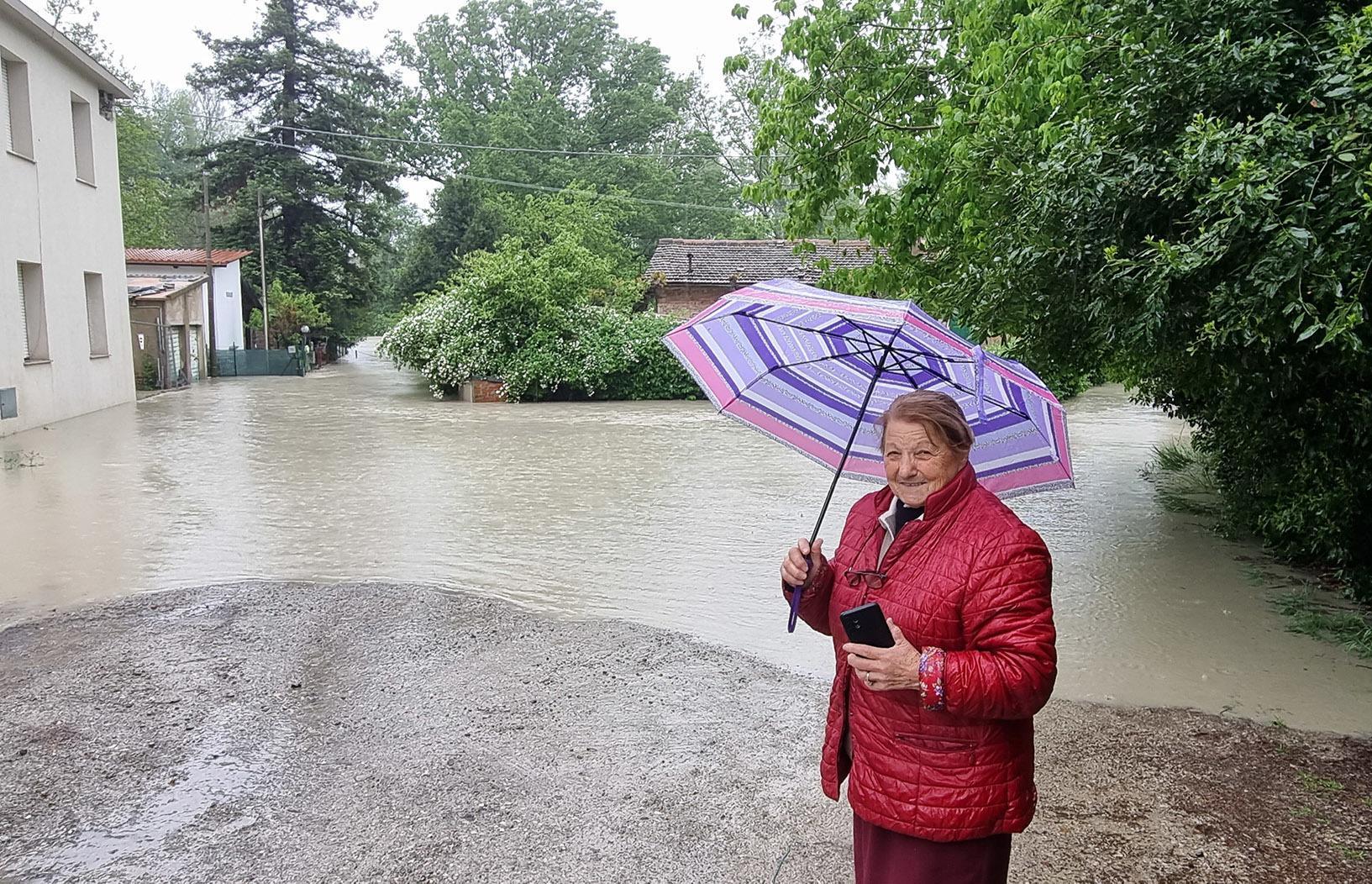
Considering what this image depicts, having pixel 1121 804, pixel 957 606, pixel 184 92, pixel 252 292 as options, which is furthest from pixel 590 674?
pixel 184 92

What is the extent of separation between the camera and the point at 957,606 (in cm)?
216

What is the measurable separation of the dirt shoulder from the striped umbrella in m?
1.32

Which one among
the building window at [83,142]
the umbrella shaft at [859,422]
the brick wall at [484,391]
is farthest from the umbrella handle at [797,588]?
the brick wall at [484,391]

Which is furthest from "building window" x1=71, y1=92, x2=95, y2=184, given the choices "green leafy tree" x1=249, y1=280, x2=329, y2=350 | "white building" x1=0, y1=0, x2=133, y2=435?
"green leafy tree" x1=249, y1=280, x2=329, y2=350

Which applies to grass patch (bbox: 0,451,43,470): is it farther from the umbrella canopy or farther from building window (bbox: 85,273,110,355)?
the umbrella canopy

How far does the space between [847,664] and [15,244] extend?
1866 centimetres

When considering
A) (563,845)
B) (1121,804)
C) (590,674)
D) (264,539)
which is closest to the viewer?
(563,845)

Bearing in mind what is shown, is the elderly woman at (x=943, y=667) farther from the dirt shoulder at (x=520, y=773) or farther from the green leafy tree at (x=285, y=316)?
the green leafy tree at (x=285, y=316)

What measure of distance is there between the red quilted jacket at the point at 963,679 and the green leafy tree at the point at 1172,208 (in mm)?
1925

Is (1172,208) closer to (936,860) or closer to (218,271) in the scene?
(936,860)

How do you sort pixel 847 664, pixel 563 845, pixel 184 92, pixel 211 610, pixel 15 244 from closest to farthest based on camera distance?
1. pixel 847 664
2. pixel 563 845
3. pixel 211 610
4. pixel 15 244
5. pixel 184 92

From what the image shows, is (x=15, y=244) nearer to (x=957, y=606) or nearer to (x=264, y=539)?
(x=264, y=539)

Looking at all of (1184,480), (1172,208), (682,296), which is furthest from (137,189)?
(1172,208)

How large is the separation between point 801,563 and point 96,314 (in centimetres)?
2228
